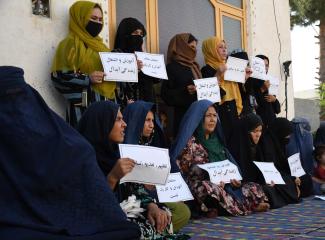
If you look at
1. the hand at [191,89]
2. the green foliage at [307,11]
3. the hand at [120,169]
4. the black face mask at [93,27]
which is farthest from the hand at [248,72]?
the green foliage at [307,11]

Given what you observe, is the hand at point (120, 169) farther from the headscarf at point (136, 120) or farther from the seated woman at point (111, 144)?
the headscarf at point (136, 120)

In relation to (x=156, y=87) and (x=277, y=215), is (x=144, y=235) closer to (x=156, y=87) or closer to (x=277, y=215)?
(x=277, y=215)

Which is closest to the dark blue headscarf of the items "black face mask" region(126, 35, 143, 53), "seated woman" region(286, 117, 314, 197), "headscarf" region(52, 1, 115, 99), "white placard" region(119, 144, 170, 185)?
"seated woman" region(286, 117, 314, 197)

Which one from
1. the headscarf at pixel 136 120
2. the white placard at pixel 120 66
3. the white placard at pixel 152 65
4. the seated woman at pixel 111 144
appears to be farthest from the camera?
the white placard at pixel 152 65

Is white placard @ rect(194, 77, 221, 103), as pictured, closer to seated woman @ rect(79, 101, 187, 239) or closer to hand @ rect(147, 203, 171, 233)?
seated woman @ rect(79, 101, 187, 239)

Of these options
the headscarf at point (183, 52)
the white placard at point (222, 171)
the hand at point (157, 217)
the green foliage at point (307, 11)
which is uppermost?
the green foliage at point (307, 11)

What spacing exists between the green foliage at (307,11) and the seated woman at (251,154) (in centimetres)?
1028

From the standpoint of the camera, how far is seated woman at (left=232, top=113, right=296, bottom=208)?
16.3ft

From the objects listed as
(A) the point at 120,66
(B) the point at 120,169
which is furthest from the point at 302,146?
(B) the point at 120,169

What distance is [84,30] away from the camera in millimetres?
4246

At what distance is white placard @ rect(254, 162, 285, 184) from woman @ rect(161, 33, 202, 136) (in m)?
0.82

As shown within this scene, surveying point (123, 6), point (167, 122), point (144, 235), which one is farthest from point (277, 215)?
point (123, 6)

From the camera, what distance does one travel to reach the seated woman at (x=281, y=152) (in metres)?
5.14

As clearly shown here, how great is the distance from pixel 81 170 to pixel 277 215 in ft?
8.42
